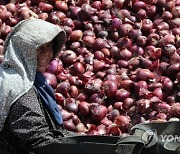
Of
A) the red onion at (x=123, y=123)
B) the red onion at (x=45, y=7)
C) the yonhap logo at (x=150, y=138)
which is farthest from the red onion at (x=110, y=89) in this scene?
the yonhap logo at (x=150, y=138)

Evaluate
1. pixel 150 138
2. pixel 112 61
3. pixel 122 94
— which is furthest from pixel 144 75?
pixel 150 138

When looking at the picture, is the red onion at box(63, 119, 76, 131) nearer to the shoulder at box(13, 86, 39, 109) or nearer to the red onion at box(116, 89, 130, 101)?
the red onion at box(116, 89, 130, 101)

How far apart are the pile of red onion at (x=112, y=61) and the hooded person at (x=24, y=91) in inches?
36.2

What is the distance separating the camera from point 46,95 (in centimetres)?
245

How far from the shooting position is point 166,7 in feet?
12.8

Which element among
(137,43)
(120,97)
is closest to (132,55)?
(137,43)

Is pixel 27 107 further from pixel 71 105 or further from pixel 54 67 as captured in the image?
pixel 54 67

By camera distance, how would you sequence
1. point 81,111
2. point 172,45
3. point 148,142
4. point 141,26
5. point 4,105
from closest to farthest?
1. point 148,142
2. point 4,105
3. point 81,111
4. point 172,45
5. point 141,26

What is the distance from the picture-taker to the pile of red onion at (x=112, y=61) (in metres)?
3.22

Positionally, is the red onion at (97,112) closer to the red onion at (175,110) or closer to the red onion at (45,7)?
the red onion at (175,110)

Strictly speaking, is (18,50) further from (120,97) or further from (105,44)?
(105,44)

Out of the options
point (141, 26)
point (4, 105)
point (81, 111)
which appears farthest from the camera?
point (141, 26)

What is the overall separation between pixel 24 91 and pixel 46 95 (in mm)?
264

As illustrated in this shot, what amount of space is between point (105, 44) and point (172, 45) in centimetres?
45
